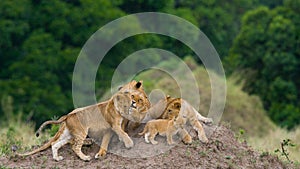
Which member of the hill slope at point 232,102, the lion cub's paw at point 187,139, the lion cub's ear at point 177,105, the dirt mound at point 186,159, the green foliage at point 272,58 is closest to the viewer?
the dirt mound at point 186,159

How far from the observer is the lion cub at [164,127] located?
683 centimetres

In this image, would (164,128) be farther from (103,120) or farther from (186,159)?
(103,120)

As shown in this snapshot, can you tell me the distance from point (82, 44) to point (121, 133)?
2062 cm

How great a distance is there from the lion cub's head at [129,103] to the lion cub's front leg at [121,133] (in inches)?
3.8

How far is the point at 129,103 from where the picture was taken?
6.79 metres

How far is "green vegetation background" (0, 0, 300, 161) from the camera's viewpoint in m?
24.7

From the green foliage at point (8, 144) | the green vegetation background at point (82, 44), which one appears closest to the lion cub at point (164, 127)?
the green foliage at point (8, 144)

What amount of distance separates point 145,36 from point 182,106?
21.1m

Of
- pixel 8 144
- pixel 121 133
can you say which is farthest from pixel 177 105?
pixel 8 144

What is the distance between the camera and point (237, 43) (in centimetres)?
3002

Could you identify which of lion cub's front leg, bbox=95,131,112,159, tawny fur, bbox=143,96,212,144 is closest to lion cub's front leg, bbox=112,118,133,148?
lion cub's front leg, bbox=95,131,112,159

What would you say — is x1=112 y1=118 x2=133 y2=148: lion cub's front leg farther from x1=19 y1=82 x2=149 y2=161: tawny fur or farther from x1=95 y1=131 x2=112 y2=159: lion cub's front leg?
x1=95 y1=131 x2=112 y2=159: lion cub's front leg

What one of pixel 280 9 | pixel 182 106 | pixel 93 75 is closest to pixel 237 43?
pixel 280 9

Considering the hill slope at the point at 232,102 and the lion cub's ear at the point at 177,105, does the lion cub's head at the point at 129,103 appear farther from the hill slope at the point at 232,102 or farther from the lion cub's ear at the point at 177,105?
the hill slope at the point at 232,102
